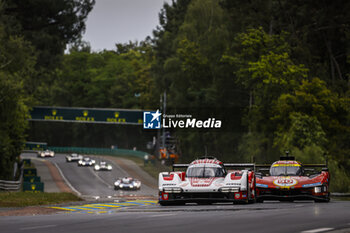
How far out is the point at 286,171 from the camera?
2547 cm

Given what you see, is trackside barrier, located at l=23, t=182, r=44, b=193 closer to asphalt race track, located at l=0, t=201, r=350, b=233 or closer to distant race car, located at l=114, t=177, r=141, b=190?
distant race car, located at l=114, t=177, r=141, b=190

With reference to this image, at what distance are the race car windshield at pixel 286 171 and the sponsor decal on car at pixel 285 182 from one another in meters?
1.08

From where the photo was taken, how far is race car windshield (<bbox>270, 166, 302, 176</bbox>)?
25.2 meters

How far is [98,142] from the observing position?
14812cm

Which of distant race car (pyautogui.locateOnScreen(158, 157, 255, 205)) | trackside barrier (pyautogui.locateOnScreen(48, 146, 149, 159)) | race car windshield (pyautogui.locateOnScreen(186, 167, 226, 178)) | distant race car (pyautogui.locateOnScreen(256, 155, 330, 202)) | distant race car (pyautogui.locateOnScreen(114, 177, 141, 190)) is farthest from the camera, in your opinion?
trackside barrier (pyautogui.locateOnScreen(48, 146, 149, 159))

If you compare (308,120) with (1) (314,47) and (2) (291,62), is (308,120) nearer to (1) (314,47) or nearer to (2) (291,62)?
(2) (291,62)

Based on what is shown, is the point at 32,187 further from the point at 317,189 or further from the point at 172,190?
the point at 317,189

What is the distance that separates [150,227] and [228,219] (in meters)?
2.28

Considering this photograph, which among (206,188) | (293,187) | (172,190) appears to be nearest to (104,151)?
(293,187)

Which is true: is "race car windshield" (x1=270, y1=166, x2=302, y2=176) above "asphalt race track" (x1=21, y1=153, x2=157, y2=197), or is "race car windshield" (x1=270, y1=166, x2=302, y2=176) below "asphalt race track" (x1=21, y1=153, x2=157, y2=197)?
above

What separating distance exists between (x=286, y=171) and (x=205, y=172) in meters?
4.29

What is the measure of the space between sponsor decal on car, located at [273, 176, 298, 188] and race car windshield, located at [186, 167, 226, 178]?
2403 millimetres

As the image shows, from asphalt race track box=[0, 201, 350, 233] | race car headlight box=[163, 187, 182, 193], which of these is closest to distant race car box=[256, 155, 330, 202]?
race car headlight box=[163, 187, 182, 193]

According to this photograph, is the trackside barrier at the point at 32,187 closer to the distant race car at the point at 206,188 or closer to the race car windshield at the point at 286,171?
the race car windshield at the point at 286,171
